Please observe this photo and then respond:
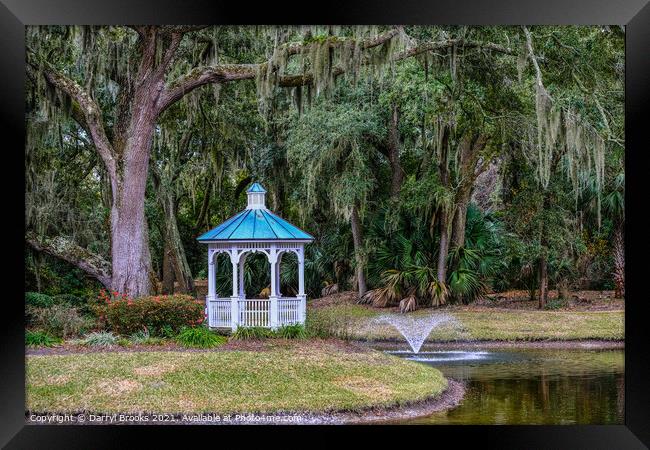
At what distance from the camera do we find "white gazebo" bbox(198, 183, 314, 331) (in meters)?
9.19

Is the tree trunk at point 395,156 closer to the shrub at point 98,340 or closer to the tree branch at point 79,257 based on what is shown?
the tree branch at point 79,257

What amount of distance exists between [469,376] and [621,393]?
1586mm

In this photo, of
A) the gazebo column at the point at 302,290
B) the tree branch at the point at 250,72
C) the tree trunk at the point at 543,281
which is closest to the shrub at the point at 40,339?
the gazebo column at the point at 302,290

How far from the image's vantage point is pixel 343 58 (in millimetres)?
9734

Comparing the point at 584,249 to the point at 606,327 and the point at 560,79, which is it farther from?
the point at 560,79

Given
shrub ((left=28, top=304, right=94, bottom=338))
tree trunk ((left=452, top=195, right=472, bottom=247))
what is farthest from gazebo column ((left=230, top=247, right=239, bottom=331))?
tree trunk ((left=452, top=195, right=472, bottom=247))

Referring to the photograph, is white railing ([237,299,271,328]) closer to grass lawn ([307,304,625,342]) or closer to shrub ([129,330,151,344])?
grass lawn ([307,304,625,342])

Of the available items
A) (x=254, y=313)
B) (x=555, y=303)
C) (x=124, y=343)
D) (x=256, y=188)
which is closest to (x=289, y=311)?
(x=254, y=313)

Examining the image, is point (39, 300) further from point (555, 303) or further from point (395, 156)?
point (555, 303)

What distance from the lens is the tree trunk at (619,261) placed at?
29.1ft

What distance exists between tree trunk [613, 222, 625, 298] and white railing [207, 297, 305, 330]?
11.9 feet

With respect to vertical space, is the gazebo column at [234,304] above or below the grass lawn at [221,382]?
above
